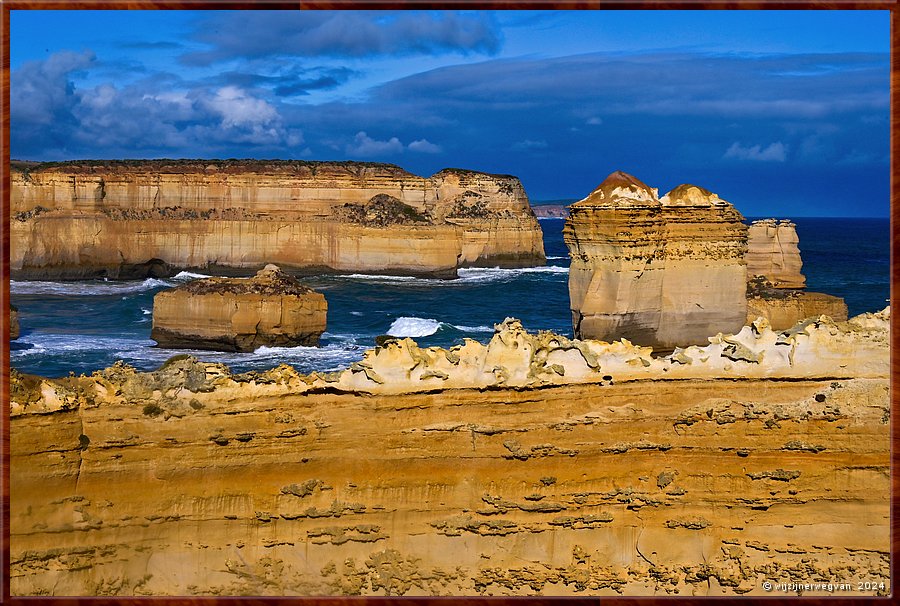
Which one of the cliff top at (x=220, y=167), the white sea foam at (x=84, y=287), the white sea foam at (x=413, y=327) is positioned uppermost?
the cliff top at (x=220, y=167)

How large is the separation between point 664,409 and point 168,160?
233ft

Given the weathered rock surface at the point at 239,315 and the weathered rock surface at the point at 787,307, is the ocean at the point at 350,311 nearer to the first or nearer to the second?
the weathered rock surface at the point at 239,315

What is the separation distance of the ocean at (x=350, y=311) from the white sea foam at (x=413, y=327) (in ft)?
0.14

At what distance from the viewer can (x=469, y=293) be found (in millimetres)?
56688

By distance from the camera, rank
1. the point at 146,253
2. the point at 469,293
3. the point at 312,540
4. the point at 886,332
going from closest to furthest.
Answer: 1. the point at 312,540
2. the point at 886,332
3. the point at 469,293
4. the point at 146,253

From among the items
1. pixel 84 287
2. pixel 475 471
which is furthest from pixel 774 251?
pixel 84 287

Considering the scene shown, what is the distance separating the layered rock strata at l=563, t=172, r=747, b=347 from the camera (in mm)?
18125

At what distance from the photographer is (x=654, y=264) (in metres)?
18.6

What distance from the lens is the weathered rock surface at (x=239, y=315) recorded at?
3069cm

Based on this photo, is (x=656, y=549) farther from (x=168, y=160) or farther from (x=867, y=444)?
(x=168, y=160)

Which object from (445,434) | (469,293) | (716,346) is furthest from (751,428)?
(469,293)

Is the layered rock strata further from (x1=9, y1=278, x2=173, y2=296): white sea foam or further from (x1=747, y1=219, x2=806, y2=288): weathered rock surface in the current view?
(x1=9, y1=278, x2=173, y2=296): white sea foam

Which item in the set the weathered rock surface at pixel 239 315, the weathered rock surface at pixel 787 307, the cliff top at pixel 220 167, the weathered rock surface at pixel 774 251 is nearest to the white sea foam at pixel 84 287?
the cliff top at pixel 220 167

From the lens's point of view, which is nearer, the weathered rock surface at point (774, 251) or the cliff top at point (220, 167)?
the weathered rock surface at point (774, 251)
